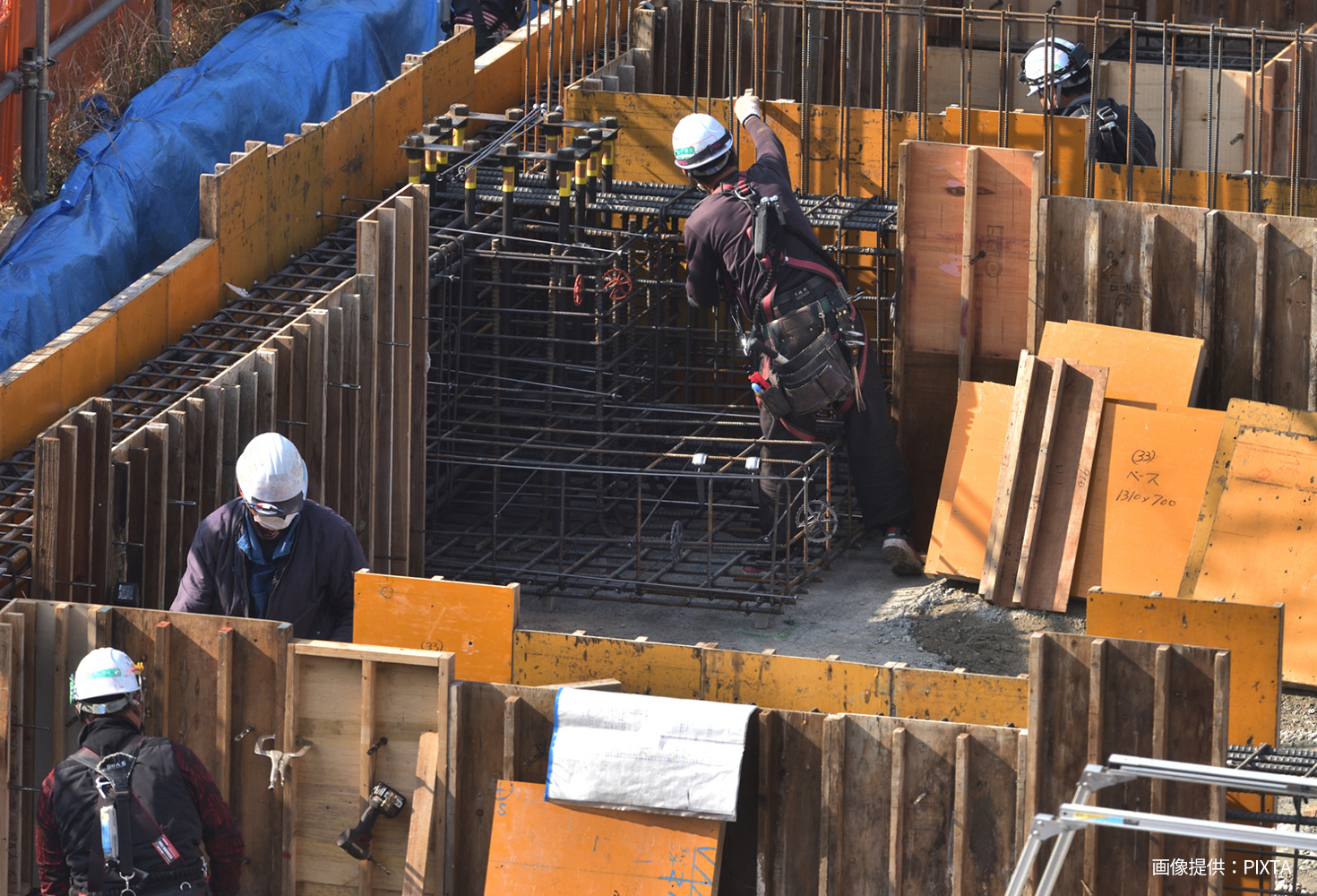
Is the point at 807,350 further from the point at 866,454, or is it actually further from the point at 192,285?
the point at 192,285

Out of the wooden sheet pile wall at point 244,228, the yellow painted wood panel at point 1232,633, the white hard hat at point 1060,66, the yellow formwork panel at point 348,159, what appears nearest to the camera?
the yellow painted wood panel at point 1232,633

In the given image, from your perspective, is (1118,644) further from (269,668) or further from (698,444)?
(698,444)

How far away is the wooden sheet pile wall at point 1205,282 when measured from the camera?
42.9 feet

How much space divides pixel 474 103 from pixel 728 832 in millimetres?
9950

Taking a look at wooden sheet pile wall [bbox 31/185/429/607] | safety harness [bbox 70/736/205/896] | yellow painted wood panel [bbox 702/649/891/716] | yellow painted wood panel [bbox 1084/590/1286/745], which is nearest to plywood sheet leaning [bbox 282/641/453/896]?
safety harness [bbox 70/736/205/896]

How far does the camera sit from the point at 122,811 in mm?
7777

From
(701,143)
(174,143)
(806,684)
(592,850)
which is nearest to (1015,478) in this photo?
(701,143)

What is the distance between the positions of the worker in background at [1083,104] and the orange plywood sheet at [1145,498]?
2.76 m

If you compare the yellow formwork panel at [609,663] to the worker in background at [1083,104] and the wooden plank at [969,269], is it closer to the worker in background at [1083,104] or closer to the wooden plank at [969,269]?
the wooden plank at [969,269]

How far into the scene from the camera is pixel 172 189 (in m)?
14.9

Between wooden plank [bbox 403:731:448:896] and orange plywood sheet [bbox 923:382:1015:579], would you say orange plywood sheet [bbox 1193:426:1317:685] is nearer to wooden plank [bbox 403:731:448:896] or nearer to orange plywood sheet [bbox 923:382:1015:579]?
orange plywood sheet [bbox 923:382:1015:579]

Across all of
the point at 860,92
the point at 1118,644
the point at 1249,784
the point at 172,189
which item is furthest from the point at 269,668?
the point at 860,92

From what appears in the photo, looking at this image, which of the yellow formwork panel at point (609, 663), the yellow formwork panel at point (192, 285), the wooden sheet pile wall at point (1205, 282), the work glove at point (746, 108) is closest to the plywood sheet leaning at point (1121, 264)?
the wooden sheet pile wall at point (1205, 282)

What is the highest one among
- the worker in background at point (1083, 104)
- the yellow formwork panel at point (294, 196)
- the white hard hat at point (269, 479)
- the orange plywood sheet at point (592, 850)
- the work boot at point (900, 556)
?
the worker in background at point (1083, 104)
